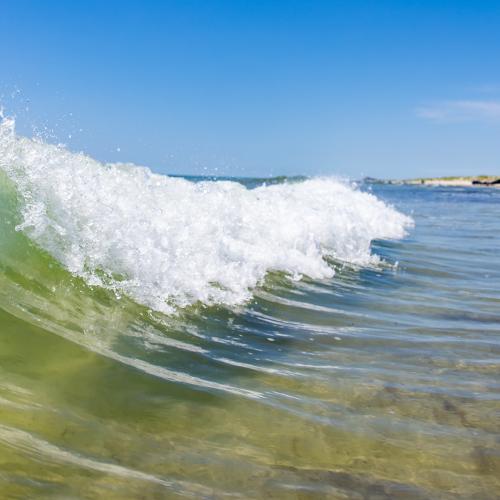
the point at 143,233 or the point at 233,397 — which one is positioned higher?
the point at 143,233

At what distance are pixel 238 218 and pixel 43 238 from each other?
350 cm

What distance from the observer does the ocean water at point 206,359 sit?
251 centimetres

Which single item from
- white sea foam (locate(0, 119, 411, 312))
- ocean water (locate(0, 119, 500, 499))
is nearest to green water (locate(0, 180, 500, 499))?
ocean water (locate(0, 119, 500, 499))

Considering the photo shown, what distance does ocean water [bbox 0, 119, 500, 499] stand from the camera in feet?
8.23

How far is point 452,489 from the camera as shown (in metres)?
2.52

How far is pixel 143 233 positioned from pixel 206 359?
207 centimetres

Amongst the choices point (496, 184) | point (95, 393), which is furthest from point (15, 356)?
point (496, 184)

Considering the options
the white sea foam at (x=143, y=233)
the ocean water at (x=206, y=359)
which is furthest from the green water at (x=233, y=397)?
the white sea foam at (x=143, y=233)

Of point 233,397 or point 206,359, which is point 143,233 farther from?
point 233,397

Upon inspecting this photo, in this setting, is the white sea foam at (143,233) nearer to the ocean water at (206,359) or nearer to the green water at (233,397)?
the ocean water at (206,359)

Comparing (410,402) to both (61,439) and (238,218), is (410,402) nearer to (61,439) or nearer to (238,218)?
(61,439)

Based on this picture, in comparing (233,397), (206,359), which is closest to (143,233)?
(206,359)

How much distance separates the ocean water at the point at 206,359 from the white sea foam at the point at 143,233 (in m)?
0.02

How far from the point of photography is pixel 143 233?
5.65 metres
